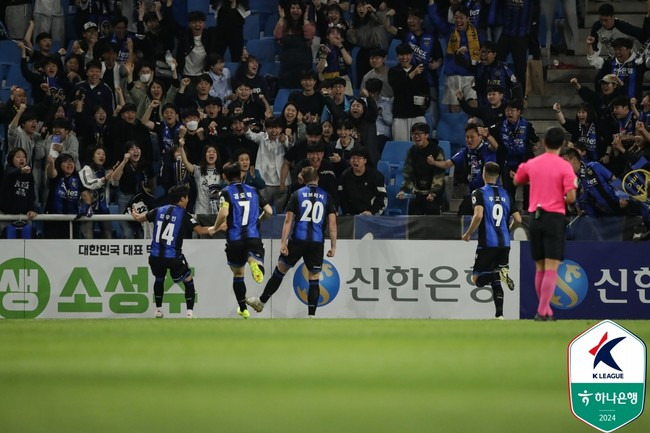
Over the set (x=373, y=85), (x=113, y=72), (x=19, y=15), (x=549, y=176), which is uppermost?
(x=19, y=15)

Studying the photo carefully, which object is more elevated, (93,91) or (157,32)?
(157,32)

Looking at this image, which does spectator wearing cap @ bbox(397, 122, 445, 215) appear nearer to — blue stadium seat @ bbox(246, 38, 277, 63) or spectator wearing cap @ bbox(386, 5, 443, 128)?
spectator wearing cap @ bbox(386, 5, 443, 128)

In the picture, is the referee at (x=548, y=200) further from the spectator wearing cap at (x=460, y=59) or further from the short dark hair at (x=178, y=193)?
the spectator wearing cap at (x=460, y=59)

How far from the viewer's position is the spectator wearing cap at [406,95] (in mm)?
20797

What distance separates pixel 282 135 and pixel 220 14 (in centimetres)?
409

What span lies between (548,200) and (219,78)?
35.8 ft

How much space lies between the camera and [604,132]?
64.1 ft

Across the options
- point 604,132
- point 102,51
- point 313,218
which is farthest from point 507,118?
point 102,51

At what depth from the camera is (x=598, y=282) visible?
18.7m

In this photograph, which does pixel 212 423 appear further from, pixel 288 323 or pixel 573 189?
pixel 288 323

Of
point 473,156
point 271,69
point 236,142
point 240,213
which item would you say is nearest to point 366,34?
point 271,69

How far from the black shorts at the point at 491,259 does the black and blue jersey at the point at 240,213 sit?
3217mm

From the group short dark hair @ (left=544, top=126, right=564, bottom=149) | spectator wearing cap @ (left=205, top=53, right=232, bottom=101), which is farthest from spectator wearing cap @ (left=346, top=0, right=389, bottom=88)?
short dark hair @ (left=544, top=126, right=564, bottom=149)

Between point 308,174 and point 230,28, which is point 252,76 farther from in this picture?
point 308,174
